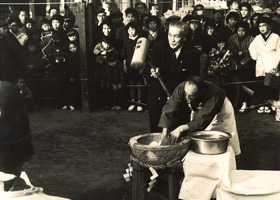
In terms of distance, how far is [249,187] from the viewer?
346 cm

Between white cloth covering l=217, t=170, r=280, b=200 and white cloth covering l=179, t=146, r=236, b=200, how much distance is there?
8 cm

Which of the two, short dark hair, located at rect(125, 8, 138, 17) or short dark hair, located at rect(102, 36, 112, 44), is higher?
short dark hair, located at rect(125, 8, 138, 17)

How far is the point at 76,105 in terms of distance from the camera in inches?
230

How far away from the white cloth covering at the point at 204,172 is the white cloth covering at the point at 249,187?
80 millimetres

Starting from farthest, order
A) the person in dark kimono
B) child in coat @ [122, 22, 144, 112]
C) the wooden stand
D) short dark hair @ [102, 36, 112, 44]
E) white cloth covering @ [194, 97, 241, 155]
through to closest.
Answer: short dark hair @ [102, 36, 112, 44]
child in coat @ [122, 22, 144, 112]
the person in dark kimono
white cloth covering @ [194, 97, 241, 155]
the wooden stand

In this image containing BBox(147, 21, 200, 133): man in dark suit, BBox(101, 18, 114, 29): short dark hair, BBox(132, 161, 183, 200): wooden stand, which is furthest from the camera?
BBox(101, 18, 114, 29): short dark hair

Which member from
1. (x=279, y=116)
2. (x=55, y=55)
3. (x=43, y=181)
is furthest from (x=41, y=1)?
(x=279, y=116)

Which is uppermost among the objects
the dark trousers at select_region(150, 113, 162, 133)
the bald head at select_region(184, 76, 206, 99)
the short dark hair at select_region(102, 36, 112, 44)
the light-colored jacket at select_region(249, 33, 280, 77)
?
the short dark hair at select_region(102, 36, 112, 44)

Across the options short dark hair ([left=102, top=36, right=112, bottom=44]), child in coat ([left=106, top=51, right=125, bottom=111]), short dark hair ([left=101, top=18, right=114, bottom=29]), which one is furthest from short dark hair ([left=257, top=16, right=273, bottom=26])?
short dark hair ([left=101, top=18, right=114, bottom=29])

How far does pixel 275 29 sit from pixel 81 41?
2604 mm

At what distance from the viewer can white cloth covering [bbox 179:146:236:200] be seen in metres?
3.56

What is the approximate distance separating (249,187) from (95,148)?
7.47 feet

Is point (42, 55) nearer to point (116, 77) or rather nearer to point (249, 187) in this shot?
point (116, 77)

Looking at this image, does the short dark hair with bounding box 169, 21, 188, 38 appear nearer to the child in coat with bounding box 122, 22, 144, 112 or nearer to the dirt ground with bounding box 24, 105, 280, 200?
the child in coat with bounding box 122, 22, 144, 112
